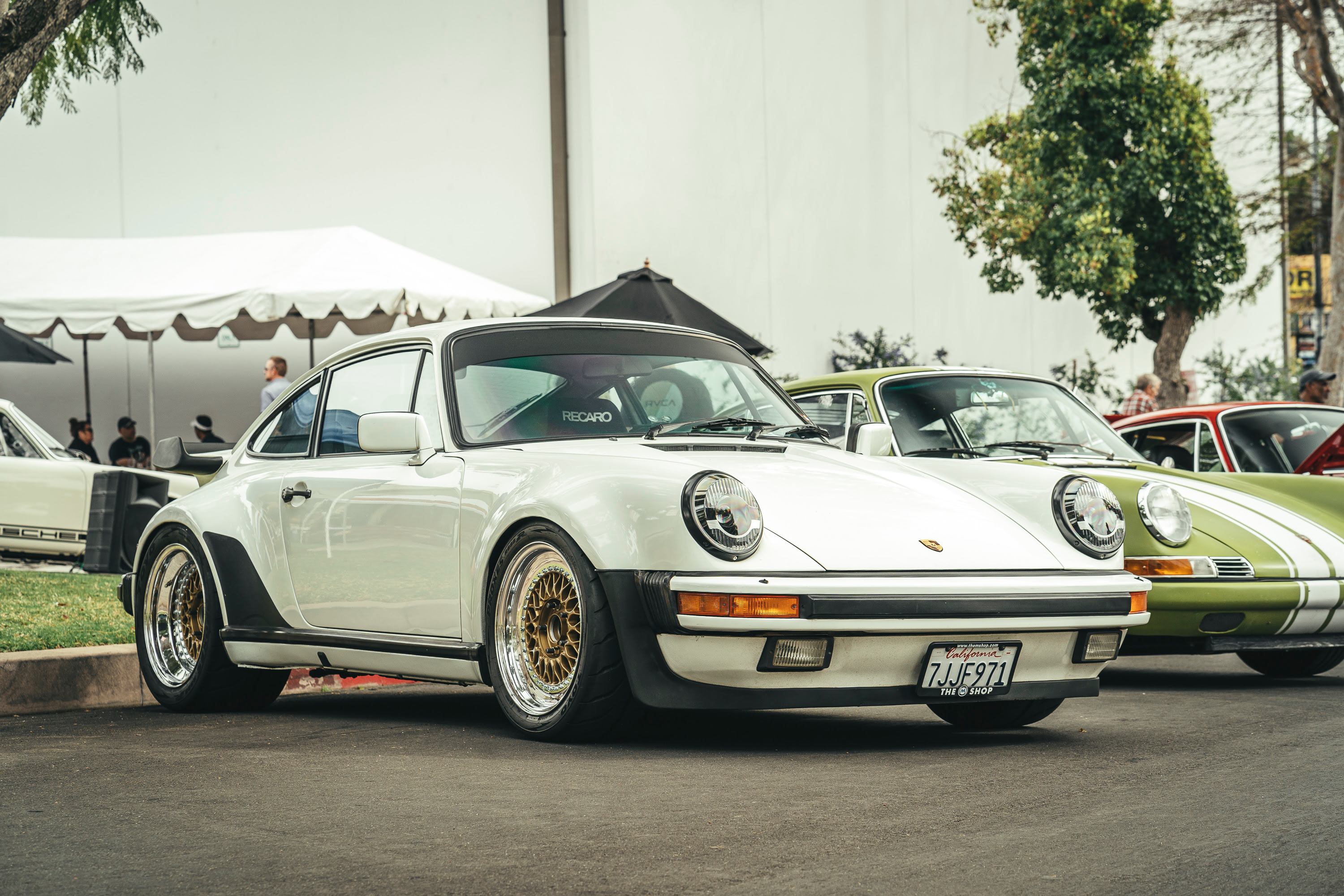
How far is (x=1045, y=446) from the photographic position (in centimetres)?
747

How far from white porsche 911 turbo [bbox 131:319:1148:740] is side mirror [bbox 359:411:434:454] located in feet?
0.03

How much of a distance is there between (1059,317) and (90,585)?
812 inches

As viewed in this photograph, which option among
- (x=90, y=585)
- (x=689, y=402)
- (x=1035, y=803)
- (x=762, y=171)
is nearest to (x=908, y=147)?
(x=762, y=171)

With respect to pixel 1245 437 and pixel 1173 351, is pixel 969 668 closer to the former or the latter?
pixel 1245 437

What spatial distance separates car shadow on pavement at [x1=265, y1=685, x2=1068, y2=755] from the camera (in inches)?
196

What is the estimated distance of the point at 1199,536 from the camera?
6.91 m

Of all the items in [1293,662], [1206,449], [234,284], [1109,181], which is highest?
[1109,181]

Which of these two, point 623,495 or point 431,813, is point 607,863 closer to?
point 431,813

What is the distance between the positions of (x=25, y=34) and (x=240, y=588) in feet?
13.2

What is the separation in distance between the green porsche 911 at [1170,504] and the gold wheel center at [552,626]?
5.10 ft

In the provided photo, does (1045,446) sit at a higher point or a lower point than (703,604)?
higher

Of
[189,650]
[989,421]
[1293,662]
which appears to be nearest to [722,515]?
[189,650]

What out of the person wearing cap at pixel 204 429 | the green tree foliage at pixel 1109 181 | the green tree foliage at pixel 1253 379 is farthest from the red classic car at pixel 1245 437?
the green tree foliage at pixel 1253 379

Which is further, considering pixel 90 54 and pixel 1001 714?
pixel 90 54
